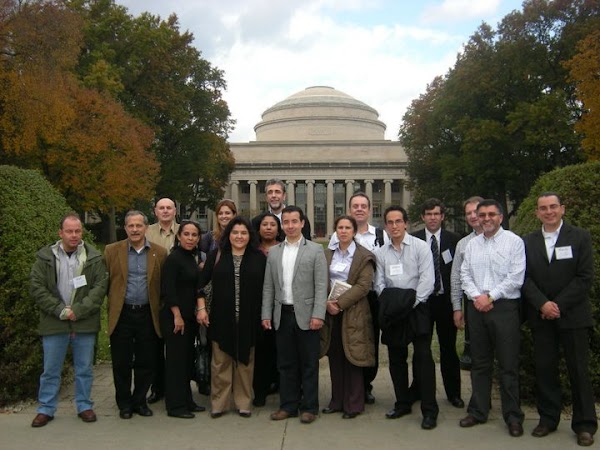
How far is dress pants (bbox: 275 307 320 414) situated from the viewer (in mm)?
6254

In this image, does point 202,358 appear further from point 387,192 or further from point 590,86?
point 387,192

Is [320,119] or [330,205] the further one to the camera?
[320,119]

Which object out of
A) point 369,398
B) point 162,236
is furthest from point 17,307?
point 369,398

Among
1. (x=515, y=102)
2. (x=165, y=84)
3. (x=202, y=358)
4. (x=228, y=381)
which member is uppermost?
(x=165, y=84)

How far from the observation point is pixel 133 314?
6.44 metres

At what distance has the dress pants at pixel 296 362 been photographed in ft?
20.5

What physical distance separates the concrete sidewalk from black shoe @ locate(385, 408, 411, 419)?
2.2 inches

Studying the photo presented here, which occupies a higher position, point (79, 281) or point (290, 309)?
point (79, 281)

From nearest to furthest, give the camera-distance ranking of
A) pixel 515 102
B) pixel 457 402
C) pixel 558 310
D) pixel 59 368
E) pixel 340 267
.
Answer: pixel 558 310 < pixel 59 368 < pixel 340 267 < pixel 457 402 < pixel 515 102

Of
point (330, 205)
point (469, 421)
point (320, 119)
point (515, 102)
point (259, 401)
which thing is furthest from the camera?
point (320, 119)

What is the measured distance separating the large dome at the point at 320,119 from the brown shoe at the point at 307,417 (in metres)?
72.4

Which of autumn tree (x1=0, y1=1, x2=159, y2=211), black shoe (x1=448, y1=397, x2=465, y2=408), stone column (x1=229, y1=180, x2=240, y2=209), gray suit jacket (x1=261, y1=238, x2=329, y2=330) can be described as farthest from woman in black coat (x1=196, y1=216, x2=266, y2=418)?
stone column (x1=229, y1=180, x2=240, y2=209)

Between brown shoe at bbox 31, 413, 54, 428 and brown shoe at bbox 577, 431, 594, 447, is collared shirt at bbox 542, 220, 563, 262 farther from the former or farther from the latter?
brown shoe at bbox 31, 413, 54, 428

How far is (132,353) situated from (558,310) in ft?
14.2
